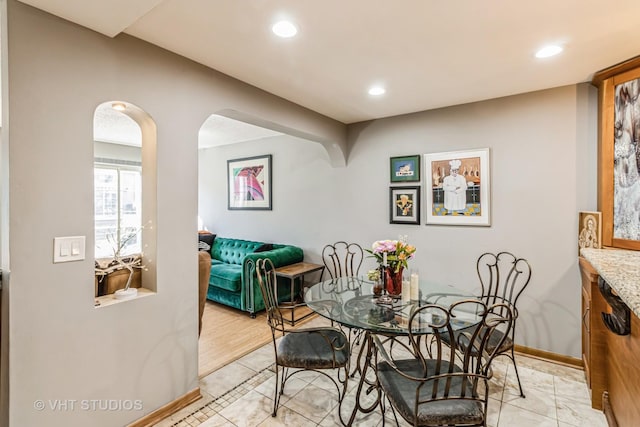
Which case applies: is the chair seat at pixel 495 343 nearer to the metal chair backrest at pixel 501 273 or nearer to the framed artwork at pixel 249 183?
the metal chair backrest at pixel 501 273

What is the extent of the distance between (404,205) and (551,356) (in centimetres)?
196

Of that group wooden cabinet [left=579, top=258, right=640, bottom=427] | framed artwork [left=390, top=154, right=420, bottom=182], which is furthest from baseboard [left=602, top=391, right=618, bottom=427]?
framed artwork [left=390, top=154, right=420, bottom=182]

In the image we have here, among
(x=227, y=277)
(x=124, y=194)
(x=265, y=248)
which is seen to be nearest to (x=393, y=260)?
(x=227, y=277)

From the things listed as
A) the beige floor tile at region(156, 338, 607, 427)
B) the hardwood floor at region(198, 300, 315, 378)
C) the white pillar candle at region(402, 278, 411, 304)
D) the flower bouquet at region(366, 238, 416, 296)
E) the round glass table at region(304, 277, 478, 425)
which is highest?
the flower bouquet at region(366, 238, 416, 296)

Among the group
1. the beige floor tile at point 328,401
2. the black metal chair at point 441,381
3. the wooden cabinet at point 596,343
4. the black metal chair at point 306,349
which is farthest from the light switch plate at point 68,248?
the wooden cabinet at point 596,343

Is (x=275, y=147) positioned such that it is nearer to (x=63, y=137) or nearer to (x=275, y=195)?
(x=275, y=195)

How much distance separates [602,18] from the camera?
174 cm

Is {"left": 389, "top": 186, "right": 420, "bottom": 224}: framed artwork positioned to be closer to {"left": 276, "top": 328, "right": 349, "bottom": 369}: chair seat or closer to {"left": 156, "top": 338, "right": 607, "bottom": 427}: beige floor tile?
{"left": 156, "top": 338, "right": 607, "bottom": 427}: beige floor tile

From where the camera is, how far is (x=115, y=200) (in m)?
5.85

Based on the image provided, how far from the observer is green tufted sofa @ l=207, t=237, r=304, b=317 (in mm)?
3965

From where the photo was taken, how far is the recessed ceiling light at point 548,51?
2.06 m

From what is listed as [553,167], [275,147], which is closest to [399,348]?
[553,167]

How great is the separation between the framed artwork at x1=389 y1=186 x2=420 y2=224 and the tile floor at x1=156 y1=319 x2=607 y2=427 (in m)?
1.63

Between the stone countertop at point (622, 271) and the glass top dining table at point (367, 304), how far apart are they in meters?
0.73
